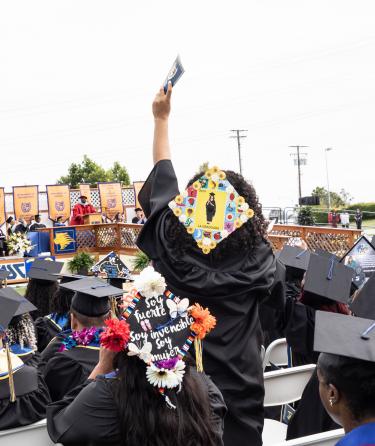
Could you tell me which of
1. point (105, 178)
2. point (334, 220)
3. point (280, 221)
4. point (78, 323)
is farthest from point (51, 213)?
point (105, 178)

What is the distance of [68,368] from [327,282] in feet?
5.68

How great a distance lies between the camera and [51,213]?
85.7 feet

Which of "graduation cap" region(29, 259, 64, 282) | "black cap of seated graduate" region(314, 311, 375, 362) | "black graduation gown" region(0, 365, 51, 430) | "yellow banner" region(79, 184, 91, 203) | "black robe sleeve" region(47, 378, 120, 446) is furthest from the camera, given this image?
"yellow banner" region(79, 184, 91, 203)

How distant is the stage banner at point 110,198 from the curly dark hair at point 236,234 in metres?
25.4

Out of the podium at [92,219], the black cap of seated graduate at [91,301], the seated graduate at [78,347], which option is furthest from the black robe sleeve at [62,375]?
the podium at [92,219]

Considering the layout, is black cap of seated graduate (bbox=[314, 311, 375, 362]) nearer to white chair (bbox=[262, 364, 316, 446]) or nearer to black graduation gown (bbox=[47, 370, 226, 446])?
black graduation gown (bbox=[47, 370, 226, 446])

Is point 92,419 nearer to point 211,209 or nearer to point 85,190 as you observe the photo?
point 211,209

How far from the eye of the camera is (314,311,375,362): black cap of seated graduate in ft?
5.65

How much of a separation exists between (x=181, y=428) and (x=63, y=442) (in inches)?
16.4

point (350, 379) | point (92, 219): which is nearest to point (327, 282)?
point (350, 379)

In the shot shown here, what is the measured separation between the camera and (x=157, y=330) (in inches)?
75.7

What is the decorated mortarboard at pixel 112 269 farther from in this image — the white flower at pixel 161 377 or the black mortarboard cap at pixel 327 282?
the white flower at pixel 161 377

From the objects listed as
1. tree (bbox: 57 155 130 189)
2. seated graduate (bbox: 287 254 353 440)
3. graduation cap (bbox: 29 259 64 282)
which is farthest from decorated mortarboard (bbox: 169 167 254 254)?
tree (bbox: 57 155 130 189)

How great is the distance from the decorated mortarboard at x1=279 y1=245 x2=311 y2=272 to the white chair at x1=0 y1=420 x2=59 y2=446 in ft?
9.15
